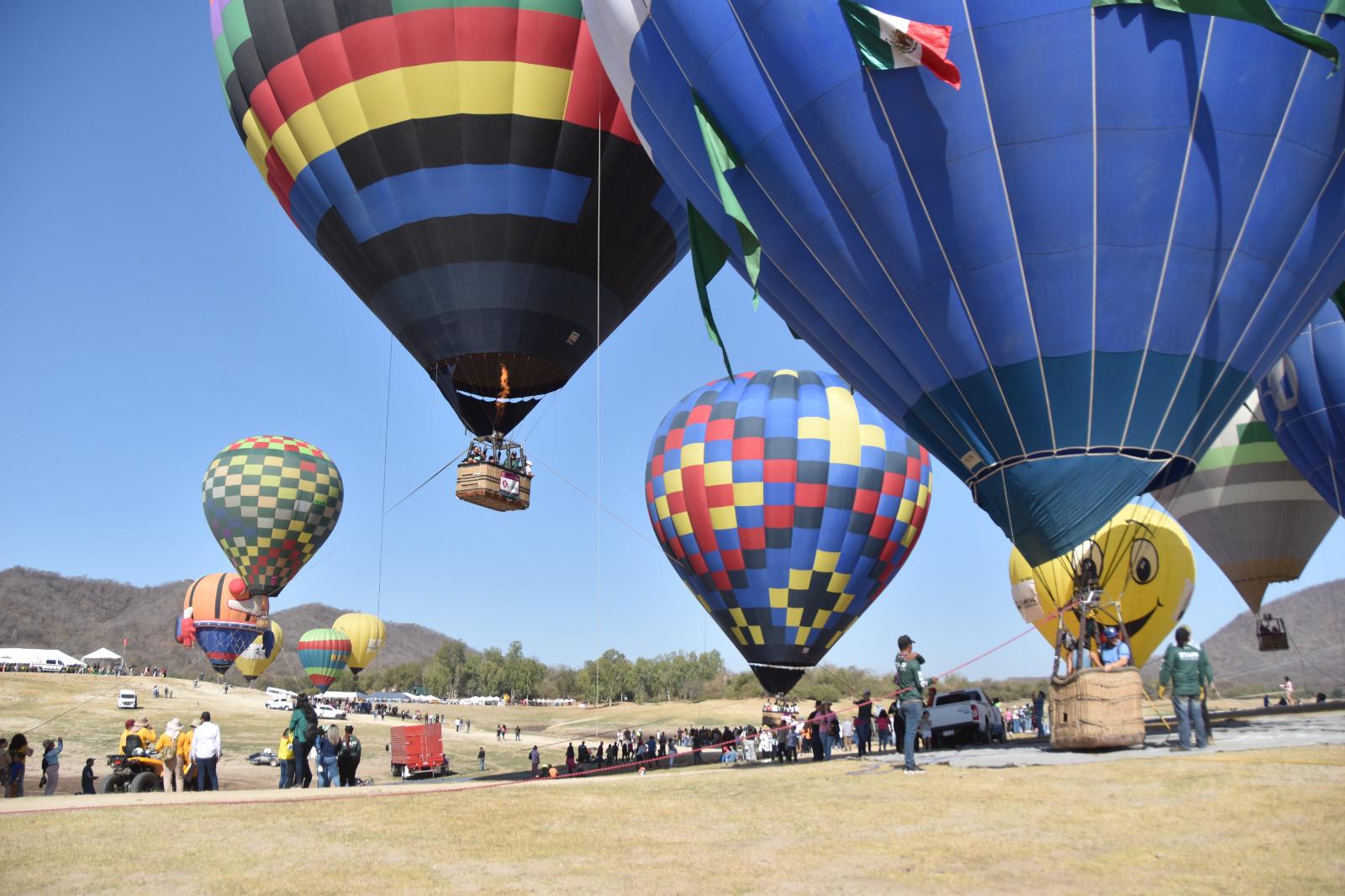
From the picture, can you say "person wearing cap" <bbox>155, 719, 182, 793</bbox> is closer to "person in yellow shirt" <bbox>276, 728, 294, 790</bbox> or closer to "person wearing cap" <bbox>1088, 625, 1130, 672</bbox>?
"person in yellow shirt" <bbox>276, 728, 294, 790</bbox>

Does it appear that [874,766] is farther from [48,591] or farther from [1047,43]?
[48,591]

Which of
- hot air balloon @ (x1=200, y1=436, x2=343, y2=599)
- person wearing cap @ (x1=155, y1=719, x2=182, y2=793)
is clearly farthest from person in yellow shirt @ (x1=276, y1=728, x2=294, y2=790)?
hot air balloon @ (x1=200, y1=436, x2=343, y2=599)

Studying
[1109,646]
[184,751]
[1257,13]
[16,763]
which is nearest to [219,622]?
[16,763]

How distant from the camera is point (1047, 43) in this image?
8.12 meters

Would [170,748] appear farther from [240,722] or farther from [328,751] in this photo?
[240,722]

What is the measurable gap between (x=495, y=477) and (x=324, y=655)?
138 ft

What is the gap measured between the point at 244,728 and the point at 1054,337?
35.9 m

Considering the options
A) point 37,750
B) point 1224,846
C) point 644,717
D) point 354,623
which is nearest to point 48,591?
point 354,623

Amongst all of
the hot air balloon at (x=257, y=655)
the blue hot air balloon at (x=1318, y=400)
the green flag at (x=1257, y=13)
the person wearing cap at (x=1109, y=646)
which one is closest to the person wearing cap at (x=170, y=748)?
the person wearing cap at (x=1109, y=646)

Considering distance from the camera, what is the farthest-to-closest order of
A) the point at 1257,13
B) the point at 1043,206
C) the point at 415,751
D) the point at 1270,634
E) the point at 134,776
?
the point at 1270,634 < the point at 415,751 < the point at 134,776 < the point at 1043,206 < the point at 1257,13

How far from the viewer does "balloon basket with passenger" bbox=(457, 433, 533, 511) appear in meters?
14.9

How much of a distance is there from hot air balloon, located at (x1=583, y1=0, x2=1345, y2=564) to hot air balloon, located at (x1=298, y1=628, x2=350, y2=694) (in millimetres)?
48434

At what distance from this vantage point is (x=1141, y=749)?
797 cm

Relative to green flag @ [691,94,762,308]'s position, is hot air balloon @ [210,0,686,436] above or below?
above
